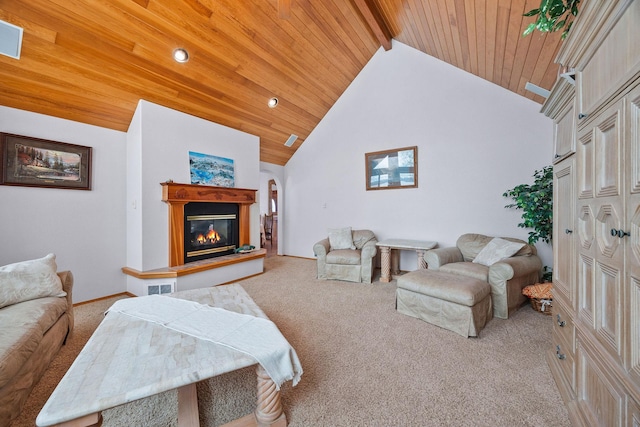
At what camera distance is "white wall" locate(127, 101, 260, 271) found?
308cm

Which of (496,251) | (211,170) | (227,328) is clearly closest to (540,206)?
(496,251)

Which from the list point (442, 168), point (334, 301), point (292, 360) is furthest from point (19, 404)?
point (442, 168)

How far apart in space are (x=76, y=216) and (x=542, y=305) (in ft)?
17.7

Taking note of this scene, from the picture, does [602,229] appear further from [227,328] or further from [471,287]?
[227,328]

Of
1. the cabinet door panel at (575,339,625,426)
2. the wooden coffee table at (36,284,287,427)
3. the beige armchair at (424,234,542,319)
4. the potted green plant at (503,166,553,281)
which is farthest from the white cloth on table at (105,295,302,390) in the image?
the potted green plant at (503,166,553,281)

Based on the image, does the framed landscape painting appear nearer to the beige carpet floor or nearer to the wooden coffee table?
the beige carpet floor

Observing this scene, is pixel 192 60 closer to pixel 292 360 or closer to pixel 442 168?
pixel 292 360

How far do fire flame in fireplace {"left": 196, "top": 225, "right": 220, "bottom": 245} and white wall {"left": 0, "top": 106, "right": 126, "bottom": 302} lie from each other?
95cm

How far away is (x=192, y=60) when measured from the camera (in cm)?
293

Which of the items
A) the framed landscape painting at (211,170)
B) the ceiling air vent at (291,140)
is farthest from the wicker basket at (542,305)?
the ceiling air vent at (291,140)

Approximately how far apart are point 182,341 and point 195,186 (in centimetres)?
263

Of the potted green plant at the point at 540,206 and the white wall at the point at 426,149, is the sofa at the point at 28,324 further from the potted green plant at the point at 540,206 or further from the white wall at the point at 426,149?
the potted green plant at the point at 540,206

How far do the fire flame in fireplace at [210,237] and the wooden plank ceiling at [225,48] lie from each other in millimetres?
1782

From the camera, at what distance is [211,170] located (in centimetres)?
379
